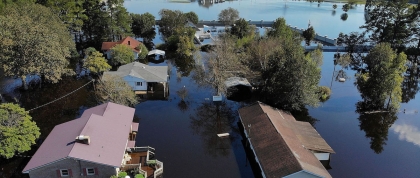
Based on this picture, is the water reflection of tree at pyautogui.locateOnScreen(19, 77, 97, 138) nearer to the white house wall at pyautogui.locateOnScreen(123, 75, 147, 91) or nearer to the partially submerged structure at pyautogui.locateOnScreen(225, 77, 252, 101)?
the white house wall at pyautogui.locateOnScreen(123, 75, 147, 91)

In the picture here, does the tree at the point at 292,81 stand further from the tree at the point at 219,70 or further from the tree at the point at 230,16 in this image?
the tree at the point at 230,16

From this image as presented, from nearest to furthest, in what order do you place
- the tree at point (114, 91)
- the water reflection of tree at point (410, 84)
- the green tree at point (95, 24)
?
the tree at point (114, 91), the water reflection of tree at point (410, 84), the green tree at point (95, 24)

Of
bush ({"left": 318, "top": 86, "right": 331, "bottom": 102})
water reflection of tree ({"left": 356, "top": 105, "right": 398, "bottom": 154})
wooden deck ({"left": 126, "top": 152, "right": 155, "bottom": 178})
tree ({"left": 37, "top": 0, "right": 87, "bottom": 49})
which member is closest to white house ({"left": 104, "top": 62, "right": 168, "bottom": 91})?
wooden deck ({"left": 126, "top": 152, "right": 155, "bottom": 178})

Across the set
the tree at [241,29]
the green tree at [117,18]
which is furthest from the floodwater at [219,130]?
the tree at [241,29]

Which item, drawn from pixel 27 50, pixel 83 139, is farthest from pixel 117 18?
pixel 83 139

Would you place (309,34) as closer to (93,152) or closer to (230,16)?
(230,16)
